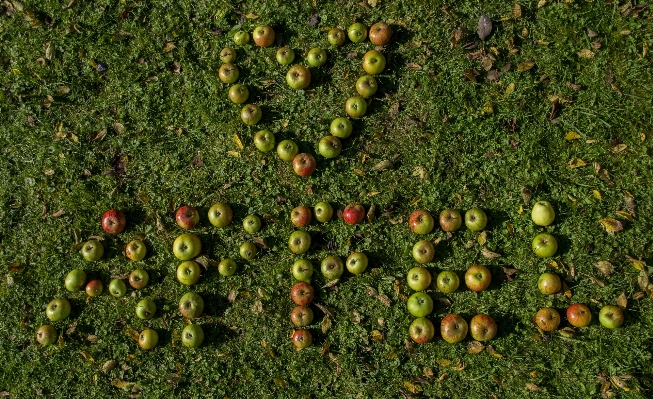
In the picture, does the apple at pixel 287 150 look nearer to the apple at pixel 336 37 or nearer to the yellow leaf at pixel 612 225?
the apple at pixel 336 37

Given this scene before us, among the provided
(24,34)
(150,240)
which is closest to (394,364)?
(150,240)

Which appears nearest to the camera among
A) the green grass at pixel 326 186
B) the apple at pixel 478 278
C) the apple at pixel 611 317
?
the apple at pixel 611 317

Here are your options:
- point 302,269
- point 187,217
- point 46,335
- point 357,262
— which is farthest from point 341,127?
point 46,335

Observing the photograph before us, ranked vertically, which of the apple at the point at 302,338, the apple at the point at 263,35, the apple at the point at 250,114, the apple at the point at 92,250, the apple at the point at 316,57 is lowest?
the apple at the point at 302,338

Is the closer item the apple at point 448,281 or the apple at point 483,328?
the apple at point 483,328

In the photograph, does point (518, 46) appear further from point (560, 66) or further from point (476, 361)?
point (476, 361)

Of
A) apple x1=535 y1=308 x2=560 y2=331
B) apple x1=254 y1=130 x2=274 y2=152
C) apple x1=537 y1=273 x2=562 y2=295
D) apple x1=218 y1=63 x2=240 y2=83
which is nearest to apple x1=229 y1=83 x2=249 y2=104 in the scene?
apple x1=218 y1=63 x2=240 y2=83

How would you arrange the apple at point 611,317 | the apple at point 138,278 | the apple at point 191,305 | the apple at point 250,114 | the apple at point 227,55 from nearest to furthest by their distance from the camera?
the apple at point 611,317, the apple at point 191,305, the apple at point 138,278, the apple at point 250,114, the apple at point 227,55

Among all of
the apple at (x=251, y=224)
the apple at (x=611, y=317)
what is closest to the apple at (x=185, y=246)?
the apple at (x=251, y=224)

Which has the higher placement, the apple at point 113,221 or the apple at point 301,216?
the apple at point 113,221
